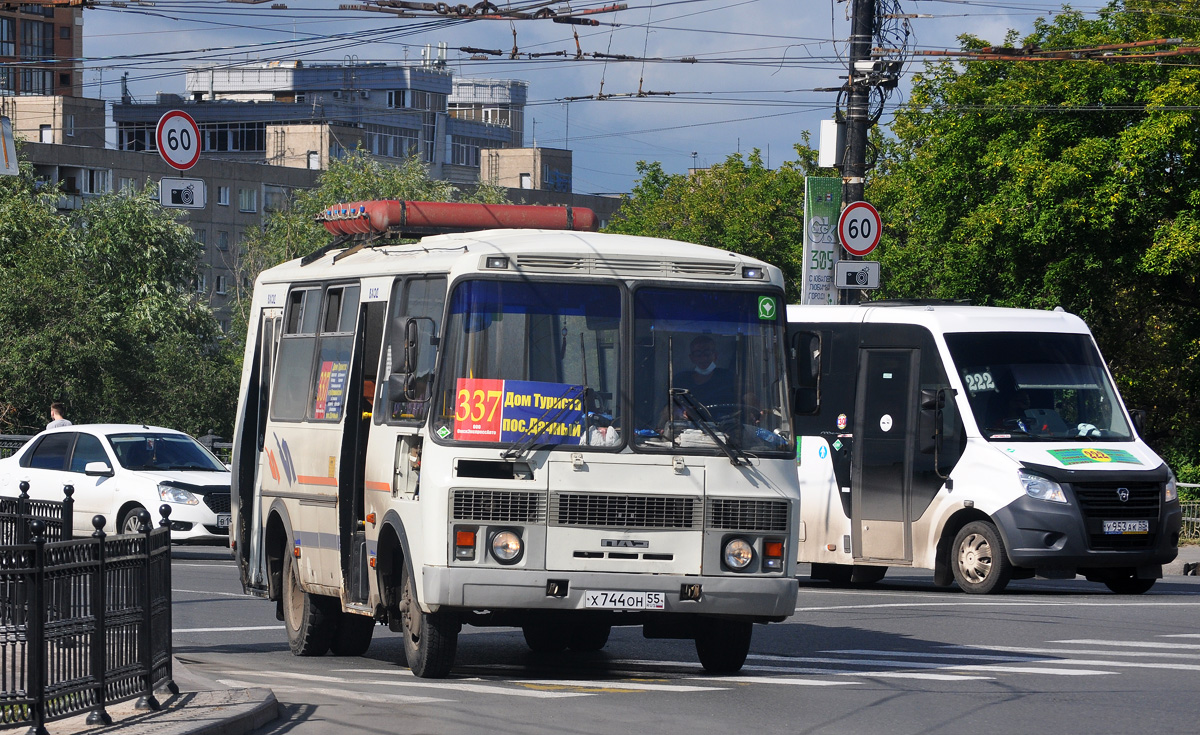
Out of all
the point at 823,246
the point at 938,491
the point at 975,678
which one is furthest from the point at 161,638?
the point at 823,246

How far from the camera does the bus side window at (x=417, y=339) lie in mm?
11055

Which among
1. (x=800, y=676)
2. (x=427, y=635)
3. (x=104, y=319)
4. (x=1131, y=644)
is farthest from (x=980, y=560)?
(x=104, y=319)

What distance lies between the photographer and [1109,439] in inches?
719

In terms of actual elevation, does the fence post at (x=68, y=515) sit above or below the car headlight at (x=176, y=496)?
above

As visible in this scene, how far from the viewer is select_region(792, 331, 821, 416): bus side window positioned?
1154 cm

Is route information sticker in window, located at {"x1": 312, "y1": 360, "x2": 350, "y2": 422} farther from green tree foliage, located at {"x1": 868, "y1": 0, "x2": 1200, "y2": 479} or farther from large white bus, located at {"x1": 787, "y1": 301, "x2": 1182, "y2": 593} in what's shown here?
green tree foliage, located at {"x1": 868, "y1": 0, "x2": 1200, "y2": 479}

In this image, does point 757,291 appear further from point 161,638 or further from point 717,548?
point 161,638

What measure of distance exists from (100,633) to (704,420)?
3.83 meters

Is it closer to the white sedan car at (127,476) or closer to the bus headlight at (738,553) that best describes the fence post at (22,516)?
the bus headlight at (738,553)

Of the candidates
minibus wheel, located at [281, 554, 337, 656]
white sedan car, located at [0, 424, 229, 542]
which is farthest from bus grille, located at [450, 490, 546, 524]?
white sedan car, located at [0, 424, 229, 542]

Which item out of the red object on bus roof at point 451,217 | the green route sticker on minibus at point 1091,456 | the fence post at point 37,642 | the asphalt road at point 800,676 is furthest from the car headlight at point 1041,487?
the fence post at point 37,642

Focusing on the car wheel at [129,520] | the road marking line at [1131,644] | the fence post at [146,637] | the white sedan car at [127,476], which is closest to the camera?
the fence post at [146,637]

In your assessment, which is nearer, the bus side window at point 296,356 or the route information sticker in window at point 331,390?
the route information sticker in window at point 331,390

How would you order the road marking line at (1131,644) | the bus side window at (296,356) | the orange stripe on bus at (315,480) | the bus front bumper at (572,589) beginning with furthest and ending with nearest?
the bus side window at (296,356) < the road marking line at (1131,644) < the orange stripe on bus at (315,480) < the bus front bumper at (572,589)
